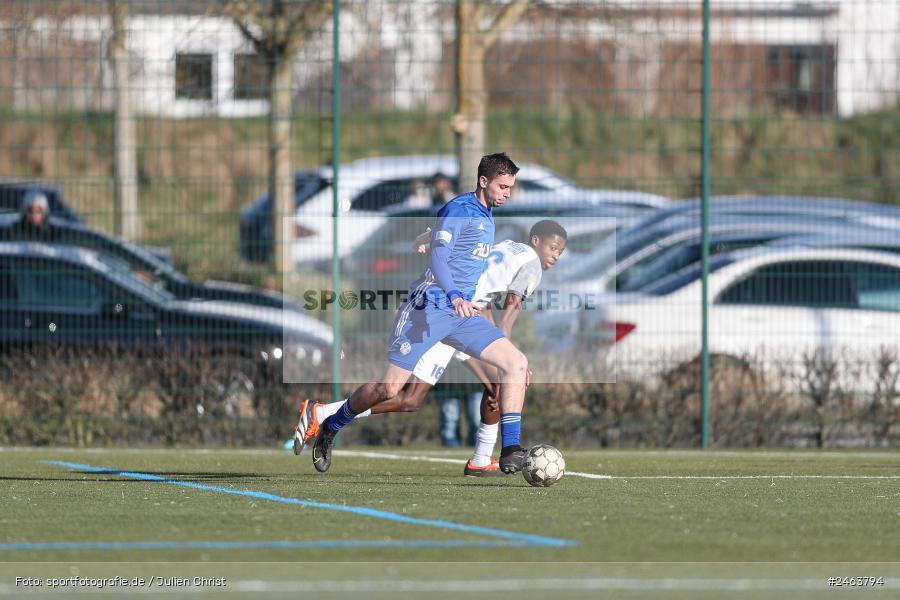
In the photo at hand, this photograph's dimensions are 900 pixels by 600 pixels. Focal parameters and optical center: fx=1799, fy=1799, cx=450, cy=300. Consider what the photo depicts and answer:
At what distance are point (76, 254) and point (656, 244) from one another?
5.27 metres

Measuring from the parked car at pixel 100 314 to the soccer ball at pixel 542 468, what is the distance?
225 inches

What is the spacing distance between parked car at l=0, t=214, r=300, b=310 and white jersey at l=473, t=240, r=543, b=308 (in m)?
4.73

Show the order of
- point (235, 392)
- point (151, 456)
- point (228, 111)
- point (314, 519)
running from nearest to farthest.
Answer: point (314, 519), point (151, 456), point (235, 392), point (228, 111)

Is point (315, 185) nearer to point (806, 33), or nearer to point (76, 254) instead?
point (76, 254)

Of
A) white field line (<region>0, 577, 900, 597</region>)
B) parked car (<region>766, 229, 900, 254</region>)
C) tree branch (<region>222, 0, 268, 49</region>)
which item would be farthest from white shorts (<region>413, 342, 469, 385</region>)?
tree branch (<region>222, 0, 268, 49</region>)

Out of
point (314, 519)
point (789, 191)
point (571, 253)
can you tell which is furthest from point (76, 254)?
point (789, 191)

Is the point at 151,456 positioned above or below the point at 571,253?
below

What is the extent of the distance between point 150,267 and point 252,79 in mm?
1908

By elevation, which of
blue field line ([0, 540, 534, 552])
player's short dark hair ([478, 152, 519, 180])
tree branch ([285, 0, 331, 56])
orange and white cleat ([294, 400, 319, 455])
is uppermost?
tree branch ([285, 0, 331, 56])

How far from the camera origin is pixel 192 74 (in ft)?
52.3

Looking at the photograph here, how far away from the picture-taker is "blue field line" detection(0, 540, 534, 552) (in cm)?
758

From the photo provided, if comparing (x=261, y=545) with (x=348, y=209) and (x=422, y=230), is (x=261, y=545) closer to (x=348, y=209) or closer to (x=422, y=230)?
(x=348, y=209)

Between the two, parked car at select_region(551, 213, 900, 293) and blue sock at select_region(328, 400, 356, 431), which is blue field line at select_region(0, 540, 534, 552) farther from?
parked car at select_region(551, 213, 900, 293)

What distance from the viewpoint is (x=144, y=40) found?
15984mm
